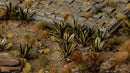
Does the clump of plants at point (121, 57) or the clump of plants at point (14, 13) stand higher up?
the clump of plants at point (14, 13)

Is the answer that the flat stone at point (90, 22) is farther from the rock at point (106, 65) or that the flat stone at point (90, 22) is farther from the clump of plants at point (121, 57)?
the rock at point (106, 65)

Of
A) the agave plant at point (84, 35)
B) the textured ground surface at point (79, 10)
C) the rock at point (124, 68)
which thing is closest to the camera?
the rock at point (124, 68)

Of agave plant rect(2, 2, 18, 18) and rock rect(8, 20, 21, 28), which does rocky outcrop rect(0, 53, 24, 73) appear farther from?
agave plant rect(2, 2, 18, 18)

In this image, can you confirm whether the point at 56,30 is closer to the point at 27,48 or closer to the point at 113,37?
the point at 27,48

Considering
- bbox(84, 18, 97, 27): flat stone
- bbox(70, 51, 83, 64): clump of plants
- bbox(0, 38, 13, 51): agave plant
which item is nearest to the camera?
bbox(70, 51, 83, 64): clump of plants

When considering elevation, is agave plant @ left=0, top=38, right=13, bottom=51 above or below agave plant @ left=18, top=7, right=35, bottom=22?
below

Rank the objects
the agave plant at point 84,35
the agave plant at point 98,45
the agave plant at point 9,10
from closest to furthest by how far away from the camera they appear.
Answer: the agave plant at point 98,45, the agave plant at point 84,35, the agave plant at point 9,10

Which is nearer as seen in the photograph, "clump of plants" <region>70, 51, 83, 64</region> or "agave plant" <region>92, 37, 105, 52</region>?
"clump of plants" <region>70, 51, 83, 64</region>

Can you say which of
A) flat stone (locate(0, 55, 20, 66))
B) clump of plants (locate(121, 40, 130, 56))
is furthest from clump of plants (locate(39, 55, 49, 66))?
clump of plants (locate(121, 40, 130, 56))

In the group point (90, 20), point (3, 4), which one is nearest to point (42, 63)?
point (90, 20)

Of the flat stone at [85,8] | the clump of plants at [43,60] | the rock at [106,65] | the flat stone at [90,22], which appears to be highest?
the flat stone at [85,8]

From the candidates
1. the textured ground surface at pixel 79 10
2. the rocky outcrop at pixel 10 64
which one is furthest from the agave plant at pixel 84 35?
the rocky outcrop at pixel 10 64

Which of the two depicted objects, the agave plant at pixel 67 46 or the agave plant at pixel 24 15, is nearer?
the agave plant at pixel 67 46

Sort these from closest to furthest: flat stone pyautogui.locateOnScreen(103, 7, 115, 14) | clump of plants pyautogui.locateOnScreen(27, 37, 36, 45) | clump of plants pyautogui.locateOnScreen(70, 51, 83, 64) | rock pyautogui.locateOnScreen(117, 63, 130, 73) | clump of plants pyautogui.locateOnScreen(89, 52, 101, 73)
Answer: rock pyautogui.locateOnScreen(117, 63, 130, 73) < clump of plants pyautogui.locateOnScreen(89, 52, 101, 73) < clump of plants pyautogui.locateOnScreen(70, 51, 83, 64) < clump of plants pyautogui.locateOnScreen(27, 37, 36, 45) < flat stone pyautogui.locateOnScreen(103, 7, 115, 14)
